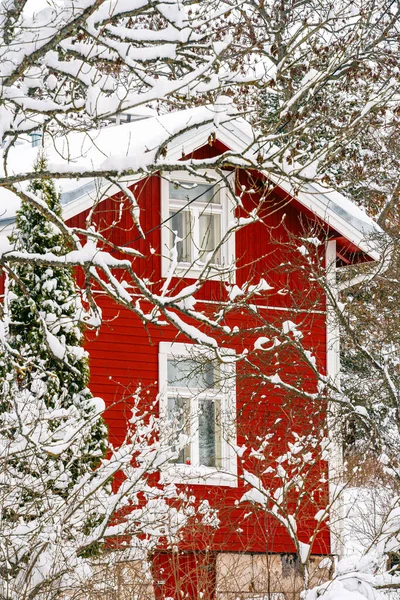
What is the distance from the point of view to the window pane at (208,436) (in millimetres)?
15961

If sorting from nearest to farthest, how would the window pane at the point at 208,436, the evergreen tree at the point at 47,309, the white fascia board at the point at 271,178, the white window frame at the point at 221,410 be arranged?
the evergreen tree at the point at 47,309 < the white fascia board at the point at 271,178 < the white window frame at the point at 221,410 < the window pane at the point at 208,436

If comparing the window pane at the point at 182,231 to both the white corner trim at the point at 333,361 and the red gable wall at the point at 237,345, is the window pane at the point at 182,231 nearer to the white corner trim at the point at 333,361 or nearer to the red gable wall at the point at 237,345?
the red gable wall at the point at 237,345

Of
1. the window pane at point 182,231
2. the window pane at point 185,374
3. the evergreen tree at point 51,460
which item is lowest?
the evergreen tree at point 51,460

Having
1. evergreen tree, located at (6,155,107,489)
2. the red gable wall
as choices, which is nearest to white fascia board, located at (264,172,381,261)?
the red gable wall

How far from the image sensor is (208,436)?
16.0 m

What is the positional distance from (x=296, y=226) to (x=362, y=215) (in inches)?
41.1

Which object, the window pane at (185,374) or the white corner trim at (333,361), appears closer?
the window pane at (185,374)

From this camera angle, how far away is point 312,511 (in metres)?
16.1

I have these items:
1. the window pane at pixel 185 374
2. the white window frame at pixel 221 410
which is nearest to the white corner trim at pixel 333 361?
the white window frame at pixel 221 410

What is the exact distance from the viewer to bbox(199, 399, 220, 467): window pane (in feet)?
52.4

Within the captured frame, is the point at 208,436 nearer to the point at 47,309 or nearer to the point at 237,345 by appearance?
the point at 237,345

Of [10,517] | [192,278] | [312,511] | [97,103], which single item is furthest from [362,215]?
[97,103]

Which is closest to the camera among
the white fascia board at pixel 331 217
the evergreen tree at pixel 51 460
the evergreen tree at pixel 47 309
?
the evergreen tree at pixel 51 460

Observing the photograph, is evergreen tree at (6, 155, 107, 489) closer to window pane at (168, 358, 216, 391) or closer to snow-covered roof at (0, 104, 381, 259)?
snow-covered roof at (0, 104, 381, 259)
